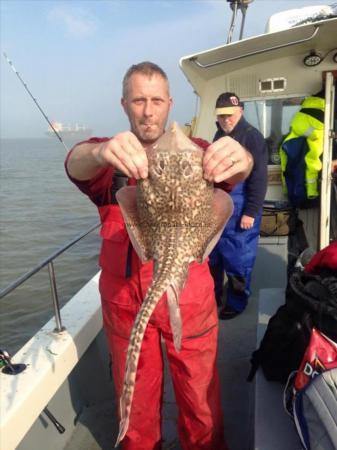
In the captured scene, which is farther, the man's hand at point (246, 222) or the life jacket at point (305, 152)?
the life jacket at point (305, 152)

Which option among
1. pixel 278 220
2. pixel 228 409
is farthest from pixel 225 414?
pixel 278 220

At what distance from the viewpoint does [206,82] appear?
679cm

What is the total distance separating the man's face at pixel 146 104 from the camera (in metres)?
2.57

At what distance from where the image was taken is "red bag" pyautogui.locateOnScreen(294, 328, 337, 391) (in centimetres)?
229

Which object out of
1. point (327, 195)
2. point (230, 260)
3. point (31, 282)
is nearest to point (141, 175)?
point (230, 260)

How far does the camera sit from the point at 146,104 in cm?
258

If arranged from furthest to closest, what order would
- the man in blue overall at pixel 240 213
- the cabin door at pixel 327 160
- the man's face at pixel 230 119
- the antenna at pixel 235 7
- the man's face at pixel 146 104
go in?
the antenna at pixel 235 7 < the cabin door at pixel 327 160 < the man's face at pixel 230 119 < the man in blue overall at pixel 240 213 < the man's face at pixel 146 104

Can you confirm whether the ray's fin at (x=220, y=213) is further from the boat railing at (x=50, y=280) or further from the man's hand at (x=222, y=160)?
the boat railing at (x=50, y=280)

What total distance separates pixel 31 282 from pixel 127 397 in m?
10.6

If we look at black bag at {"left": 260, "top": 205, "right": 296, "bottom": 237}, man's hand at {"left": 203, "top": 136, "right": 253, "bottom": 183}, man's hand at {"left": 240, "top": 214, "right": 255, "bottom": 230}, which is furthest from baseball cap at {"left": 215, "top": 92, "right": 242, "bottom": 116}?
man's hand at {"left": 203, "top": 136, "right": 253, "bottom": 183}

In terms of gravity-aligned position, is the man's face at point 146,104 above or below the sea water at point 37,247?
above

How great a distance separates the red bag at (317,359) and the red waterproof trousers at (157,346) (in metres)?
0.68

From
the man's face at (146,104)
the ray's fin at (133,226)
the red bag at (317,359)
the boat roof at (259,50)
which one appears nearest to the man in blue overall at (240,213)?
the boat roof at (259,50)

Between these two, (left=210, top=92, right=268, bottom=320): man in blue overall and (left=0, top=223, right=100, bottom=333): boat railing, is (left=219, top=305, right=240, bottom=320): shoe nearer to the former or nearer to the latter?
(left=210, top=92, right=268, bottom=320): man in blue overall
